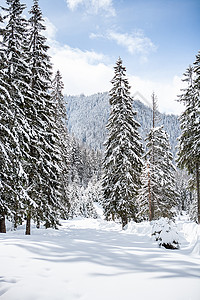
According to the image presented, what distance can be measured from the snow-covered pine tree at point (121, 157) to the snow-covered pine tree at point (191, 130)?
13.0 ft

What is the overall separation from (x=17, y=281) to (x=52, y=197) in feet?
35.3

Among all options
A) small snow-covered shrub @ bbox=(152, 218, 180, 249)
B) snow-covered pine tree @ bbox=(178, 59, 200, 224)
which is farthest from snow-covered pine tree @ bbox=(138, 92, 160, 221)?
small snow-covered shrub @ bbox=(152, 218, 180, 249)

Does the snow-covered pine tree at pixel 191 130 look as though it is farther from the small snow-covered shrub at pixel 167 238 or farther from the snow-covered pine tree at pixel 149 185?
the small snow-covered shrub at pixel 167 238

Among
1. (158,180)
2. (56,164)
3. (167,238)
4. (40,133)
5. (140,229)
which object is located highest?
(40,133)

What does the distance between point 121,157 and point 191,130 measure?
6.37 metres

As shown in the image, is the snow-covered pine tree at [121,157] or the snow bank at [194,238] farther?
the snow-covered pine tree at [121,157]

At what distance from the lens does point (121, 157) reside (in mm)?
16625

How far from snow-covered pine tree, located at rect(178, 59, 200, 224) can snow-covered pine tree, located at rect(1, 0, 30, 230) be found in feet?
41.3

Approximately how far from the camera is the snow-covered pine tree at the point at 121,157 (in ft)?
51.4

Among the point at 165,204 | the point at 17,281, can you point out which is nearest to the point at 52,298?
the point at 17,281

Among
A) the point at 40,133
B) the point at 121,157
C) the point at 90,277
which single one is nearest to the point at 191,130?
the point at 121,157

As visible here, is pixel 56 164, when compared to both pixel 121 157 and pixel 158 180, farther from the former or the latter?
pixel 158 180

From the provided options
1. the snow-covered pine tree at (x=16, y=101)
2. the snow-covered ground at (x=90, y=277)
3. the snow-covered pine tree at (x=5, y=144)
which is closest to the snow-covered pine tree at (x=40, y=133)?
the snow-covered pine tree at (x=16, y=101)

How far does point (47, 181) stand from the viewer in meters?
12.9
